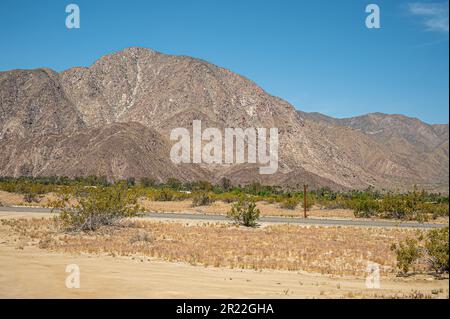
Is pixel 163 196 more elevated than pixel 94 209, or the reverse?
pixel 163 196

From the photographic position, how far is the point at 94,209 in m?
26.9

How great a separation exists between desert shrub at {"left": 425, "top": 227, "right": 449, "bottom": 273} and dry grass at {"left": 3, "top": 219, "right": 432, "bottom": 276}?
1.00 metres

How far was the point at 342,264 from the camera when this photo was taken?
706 inches

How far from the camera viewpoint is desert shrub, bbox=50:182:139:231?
26.2m

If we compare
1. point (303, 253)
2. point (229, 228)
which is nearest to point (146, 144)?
point (229, 228)

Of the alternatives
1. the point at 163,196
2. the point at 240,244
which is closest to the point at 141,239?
the point at 240,244

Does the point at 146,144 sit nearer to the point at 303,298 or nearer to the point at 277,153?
the point at 277,153

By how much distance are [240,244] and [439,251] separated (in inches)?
379

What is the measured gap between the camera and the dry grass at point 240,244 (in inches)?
699

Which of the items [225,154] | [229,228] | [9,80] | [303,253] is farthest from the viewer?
[9,80]

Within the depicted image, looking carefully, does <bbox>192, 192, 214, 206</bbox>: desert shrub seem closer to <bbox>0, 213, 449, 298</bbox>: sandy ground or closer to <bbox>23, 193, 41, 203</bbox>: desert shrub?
<bbox>23, 193, 41, 203</bbox>: desert shrub

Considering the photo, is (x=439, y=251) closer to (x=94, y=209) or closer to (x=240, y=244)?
(x=240, y=244)
